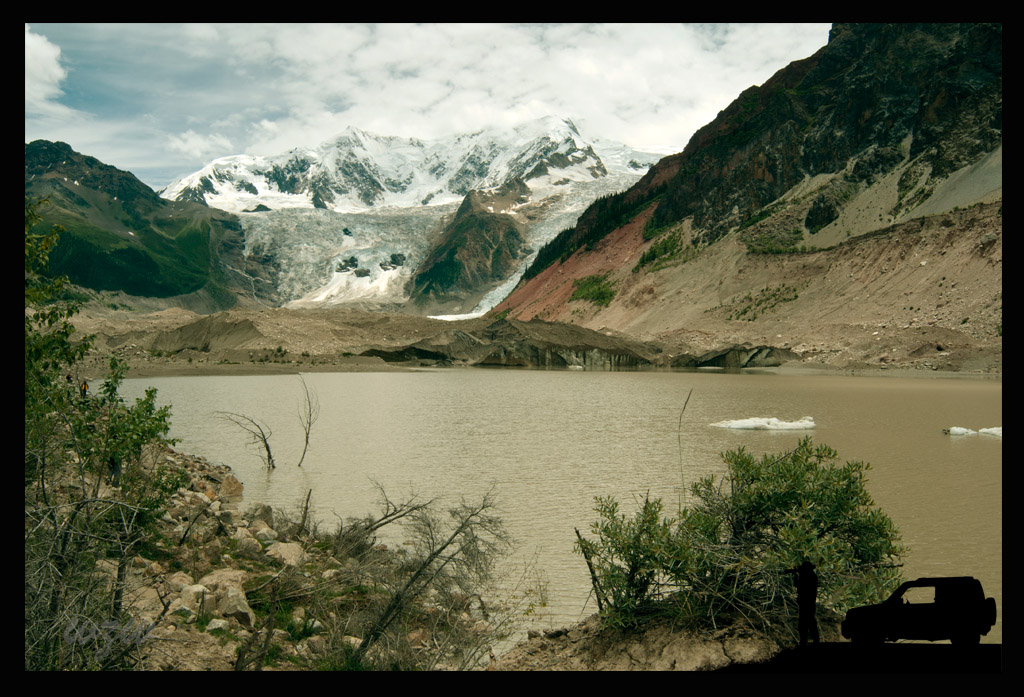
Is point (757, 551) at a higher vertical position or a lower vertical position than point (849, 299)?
lower

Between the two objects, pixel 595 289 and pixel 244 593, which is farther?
pixel 595 289

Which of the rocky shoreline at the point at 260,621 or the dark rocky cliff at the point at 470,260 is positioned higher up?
the dark rocky cliff at the point at 470,260

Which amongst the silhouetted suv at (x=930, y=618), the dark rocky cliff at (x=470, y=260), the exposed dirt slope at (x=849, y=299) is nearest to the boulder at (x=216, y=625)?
the silhouetted suv at (x=930, y=618)

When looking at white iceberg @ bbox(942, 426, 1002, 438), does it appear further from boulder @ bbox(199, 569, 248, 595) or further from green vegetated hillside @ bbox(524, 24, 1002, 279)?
green vegetated hillside @ bbox(524, 24, 1002, 279)

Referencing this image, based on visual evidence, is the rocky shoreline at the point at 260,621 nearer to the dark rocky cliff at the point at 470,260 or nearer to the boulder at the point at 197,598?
the boulder at the point at 197,598

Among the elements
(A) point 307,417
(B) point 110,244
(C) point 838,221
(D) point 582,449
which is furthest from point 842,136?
(B) point 110,244

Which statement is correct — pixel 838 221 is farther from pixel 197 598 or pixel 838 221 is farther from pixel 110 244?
pixel 110 244
